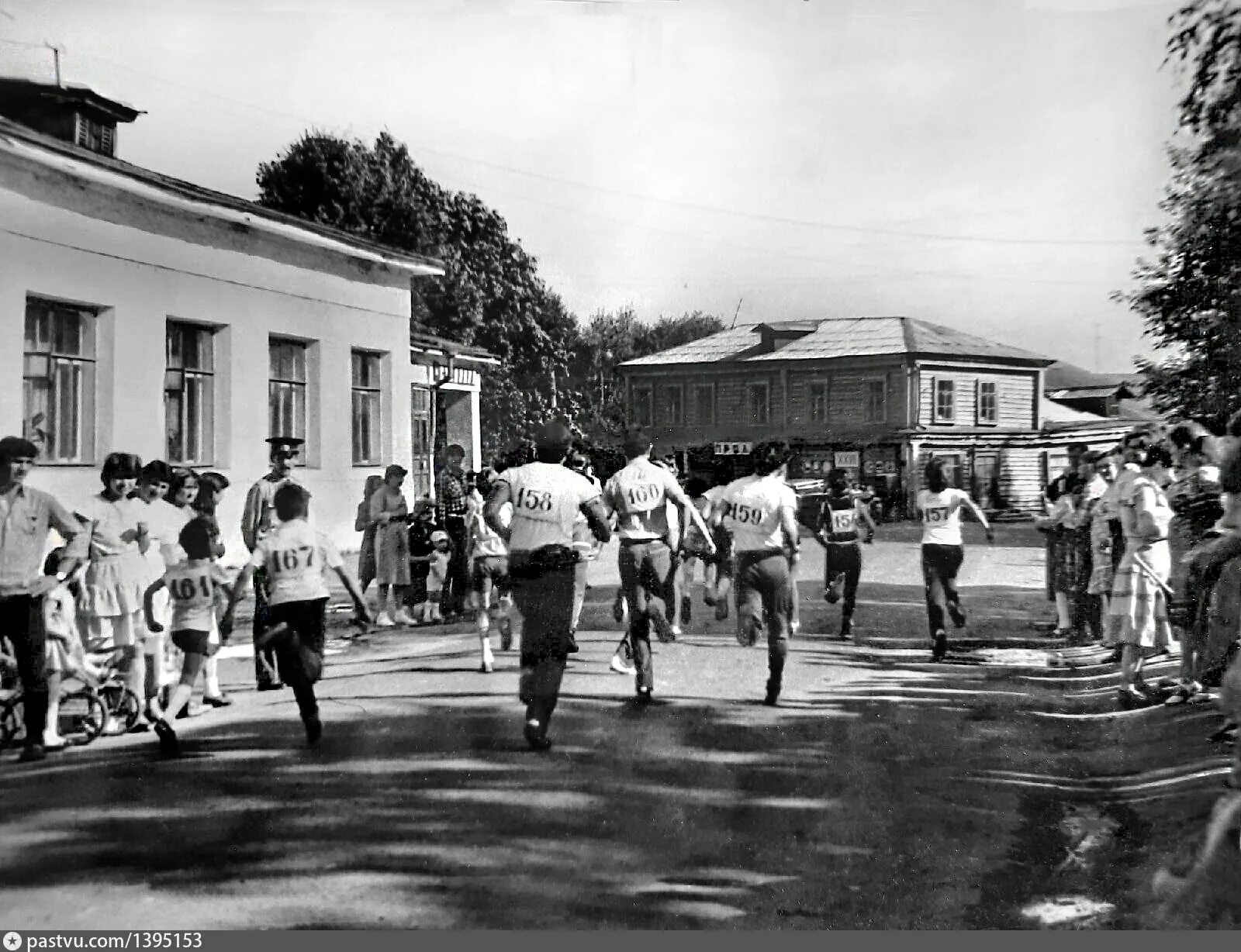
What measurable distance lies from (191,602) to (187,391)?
2.56 feet

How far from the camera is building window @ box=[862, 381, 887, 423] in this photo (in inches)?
187

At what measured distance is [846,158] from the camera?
4703 millimetres

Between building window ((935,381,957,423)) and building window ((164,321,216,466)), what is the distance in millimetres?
2709

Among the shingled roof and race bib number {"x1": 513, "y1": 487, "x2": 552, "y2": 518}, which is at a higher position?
the shingled roof

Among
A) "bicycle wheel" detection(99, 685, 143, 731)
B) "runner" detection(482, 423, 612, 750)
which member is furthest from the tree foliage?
"bicycle wheel" detection(99, 685, 143, 731)

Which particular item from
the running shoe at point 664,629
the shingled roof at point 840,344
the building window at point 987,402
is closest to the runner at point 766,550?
the running shoe at point 664,629

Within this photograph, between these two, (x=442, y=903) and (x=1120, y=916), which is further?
(x=1120, y=916)

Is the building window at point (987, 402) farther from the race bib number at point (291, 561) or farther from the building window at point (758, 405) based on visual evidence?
the race bib number at point (291, 561)

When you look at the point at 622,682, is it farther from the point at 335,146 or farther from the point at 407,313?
the point at 335,146

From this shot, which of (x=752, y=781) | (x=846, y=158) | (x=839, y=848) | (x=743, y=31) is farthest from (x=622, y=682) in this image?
(x=743, y=31)

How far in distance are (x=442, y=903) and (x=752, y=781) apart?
1154mm

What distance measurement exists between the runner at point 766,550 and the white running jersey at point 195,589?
6.38 ft

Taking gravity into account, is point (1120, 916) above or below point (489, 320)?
below

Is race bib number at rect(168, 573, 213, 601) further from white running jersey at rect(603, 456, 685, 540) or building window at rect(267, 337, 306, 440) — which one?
white running jersey at rect(603, 456, 685, 540)
